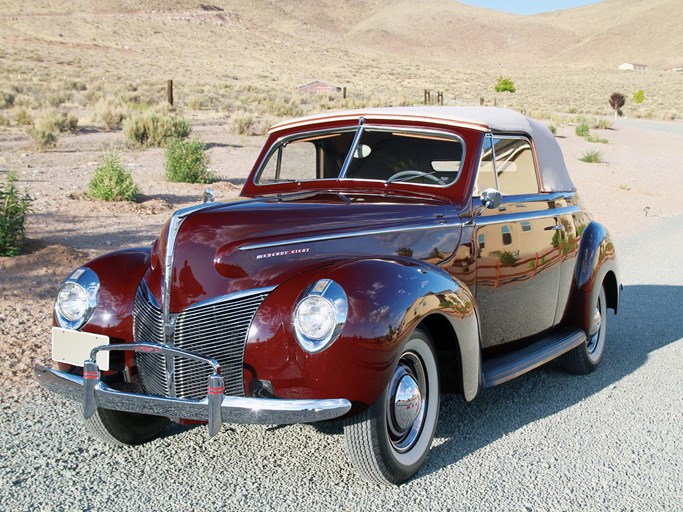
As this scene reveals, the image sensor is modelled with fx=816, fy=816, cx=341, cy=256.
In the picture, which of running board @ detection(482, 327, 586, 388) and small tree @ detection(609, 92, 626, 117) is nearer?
running board @ detection(482, 327, 586, 388)

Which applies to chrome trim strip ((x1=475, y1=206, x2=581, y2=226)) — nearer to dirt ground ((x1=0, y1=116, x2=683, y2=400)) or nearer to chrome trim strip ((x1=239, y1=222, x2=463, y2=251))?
chrome trim strip ((x1=239, y1=222, x2=463, y2=251))

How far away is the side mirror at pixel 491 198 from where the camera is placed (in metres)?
4.71

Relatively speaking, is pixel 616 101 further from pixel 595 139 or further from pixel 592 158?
pixel 592 158

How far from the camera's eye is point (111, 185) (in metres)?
12.6

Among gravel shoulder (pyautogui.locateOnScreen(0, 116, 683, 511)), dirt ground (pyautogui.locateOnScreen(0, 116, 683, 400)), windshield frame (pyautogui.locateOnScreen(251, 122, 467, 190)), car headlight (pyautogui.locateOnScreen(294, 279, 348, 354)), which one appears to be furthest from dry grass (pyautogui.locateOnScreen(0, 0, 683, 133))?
car headlight (pyautogui.locateOnScreen(294, 279, 348, 354))

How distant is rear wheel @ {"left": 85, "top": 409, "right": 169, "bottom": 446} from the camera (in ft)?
13.7

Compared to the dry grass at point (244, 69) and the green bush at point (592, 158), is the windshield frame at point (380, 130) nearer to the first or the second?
the green bush at point (592, 158)

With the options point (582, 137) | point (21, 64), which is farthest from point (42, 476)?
point (21, 64)

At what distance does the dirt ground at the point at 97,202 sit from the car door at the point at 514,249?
2.08m

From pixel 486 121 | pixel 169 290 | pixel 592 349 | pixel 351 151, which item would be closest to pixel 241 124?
pixel 592 349

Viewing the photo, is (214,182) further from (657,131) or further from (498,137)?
(657,131)

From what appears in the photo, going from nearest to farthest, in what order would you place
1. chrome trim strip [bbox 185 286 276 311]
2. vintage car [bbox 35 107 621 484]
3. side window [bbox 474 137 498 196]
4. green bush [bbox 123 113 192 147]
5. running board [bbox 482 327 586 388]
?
vintage car [bbox 35 107 621 484] → chrome trim strip [bbox 185 286 276 311] → running board [bbox 482 327 586 388] → side window [bbox 474 137 498 196] → green bush [bbox 123 113 192 147]

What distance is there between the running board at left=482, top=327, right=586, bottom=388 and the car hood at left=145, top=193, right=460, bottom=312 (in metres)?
0.72

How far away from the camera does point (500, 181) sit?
16.9 ft
